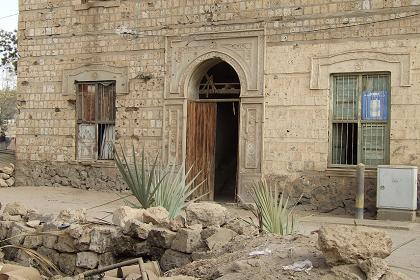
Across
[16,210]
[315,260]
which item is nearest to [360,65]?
[16,210]

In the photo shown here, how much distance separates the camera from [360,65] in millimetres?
11141

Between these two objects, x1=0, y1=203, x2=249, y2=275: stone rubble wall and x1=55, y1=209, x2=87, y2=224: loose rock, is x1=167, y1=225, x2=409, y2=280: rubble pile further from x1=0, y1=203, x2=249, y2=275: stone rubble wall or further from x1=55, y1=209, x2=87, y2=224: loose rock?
x1=55, y1=209, x2=87, y2=224: loose rock

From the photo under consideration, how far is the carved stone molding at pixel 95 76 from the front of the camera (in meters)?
13.8

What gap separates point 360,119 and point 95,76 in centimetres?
675

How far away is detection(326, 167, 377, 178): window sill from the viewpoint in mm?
11052

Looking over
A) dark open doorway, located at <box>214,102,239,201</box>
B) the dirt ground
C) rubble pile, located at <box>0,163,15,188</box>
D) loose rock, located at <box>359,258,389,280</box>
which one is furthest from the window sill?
rubble pile, located at <box>0,163,15,188</box>

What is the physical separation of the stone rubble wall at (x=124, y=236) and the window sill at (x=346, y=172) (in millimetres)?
4713

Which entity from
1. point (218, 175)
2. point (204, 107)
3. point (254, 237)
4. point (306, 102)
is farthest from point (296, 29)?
point (254, 237)

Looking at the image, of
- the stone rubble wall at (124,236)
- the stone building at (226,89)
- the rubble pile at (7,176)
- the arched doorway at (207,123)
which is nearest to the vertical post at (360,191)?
the stone building at (226,89)

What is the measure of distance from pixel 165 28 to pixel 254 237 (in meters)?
8.29

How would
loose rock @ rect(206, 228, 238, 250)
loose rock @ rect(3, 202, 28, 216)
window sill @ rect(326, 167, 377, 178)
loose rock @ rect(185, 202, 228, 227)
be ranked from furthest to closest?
window sill @ rect(326, 167, 377, 178) → loose rock @ rect(3, 202, 28, 216) → loose rock @ rect(185, 202, 228, 227) → loose rock @ rect(206, 228, 238, 250)

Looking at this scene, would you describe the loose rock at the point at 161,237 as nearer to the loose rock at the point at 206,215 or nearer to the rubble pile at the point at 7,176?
the loose rock at the point at 206,215

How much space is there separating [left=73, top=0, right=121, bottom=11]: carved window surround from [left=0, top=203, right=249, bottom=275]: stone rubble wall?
7.32 metres

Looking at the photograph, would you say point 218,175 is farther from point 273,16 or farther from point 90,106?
point 273,16
